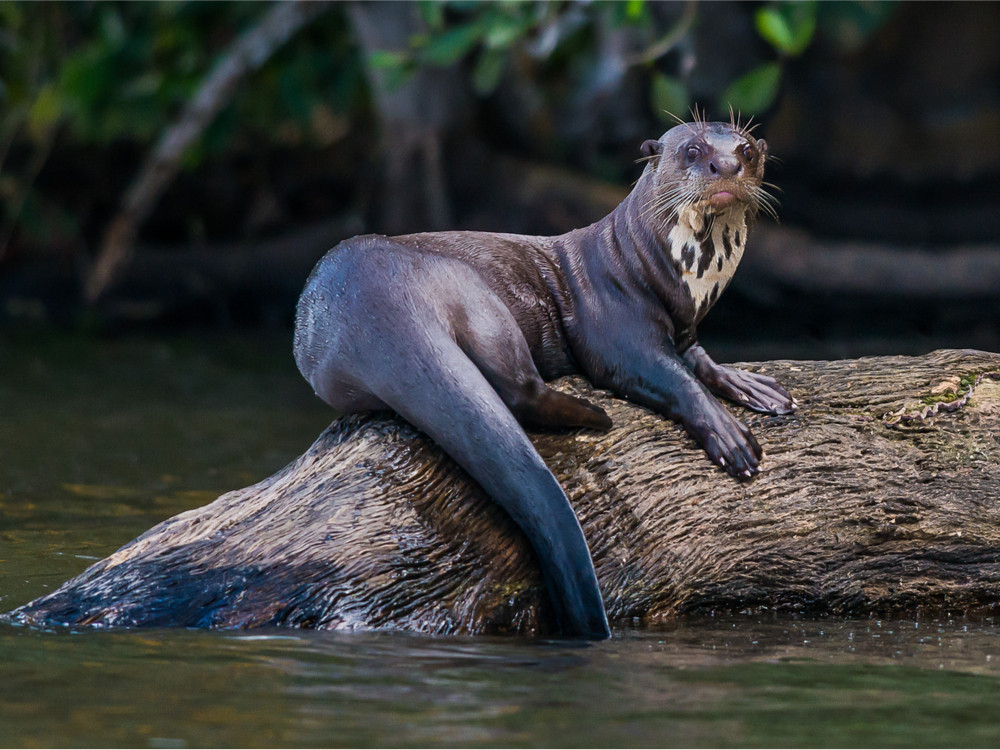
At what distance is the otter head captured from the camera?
3484 mm

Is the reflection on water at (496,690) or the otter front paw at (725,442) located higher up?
the otter front paw at (725,442)

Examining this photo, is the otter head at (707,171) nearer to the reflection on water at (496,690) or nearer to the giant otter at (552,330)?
the giant otter at (552,330)

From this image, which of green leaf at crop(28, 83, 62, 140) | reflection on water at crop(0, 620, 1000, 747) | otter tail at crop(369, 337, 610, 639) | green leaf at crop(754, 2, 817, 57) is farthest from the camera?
green leaf at crop(28, 83, 62, 140)

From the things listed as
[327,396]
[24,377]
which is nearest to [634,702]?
[327,396]

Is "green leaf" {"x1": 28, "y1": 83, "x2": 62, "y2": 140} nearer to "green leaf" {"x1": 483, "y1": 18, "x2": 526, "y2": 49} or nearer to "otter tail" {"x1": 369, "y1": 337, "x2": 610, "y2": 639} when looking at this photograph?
"green leaf" {"x1": 483, "y1": 18, "x2": 526, "y2": 49}

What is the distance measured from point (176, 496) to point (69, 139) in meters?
8.82

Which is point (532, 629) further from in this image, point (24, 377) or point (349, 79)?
point (349, 79)

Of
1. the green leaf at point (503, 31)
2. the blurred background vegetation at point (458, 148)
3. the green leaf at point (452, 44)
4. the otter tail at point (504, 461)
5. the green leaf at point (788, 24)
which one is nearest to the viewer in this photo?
the otter tail at point (504, 461)

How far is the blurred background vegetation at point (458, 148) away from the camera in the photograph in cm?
997

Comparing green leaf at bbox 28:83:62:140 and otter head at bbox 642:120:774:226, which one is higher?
green leaf at bbox 28:83:62:140

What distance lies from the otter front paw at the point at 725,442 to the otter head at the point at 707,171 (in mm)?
531

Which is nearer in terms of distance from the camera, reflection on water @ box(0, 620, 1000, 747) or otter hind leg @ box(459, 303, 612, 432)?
reflection on water @ box(0, 620, 1000, 747)

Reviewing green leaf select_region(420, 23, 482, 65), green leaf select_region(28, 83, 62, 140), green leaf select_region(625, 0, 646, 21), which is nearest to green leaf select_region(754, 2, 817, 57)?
green leaf select_region(625, 0, 646, 21)

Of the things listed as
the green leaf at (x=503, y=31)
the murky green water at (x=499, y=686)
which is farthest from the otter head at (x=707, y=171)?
the green leaf at (x=503, y=31)
